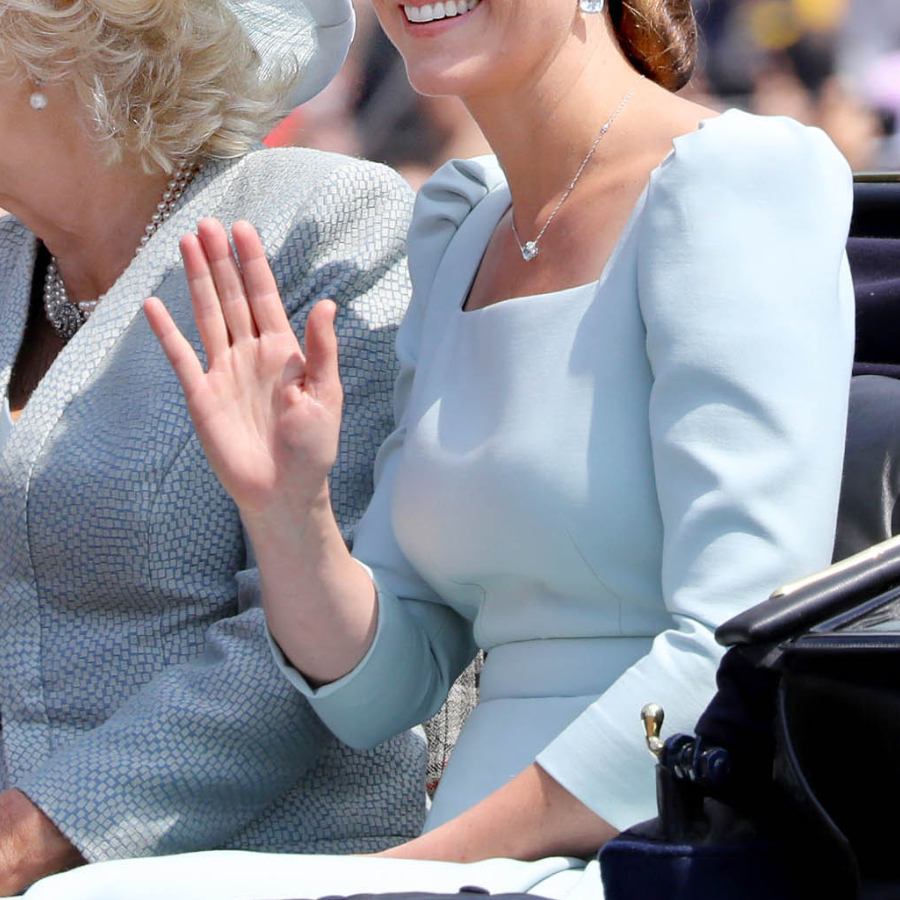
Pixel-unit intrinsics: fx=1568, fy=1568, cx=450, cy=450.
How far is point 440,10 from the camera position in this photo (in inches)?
56.4

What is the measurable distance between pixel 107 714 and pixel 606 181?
75 cm

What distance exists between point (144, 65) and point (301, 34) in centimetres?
23

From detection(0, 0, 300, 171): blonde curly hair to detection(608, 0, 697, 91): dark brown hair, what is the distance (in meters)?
0.53

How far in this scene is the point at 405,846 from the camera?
4.04ft

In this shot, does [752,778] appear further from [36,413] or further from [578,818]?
[36,413]

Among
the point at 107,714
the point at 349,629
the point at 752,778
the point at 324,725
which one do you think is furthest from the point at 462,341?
the point at 752,778

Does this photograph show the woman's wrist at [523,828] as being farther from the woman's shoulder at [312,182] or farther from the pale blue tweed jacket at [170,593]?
the woman's shoulder at [312,182]

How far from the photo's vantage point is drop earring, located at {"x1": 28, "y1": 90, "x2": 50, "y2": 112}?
1808 mm

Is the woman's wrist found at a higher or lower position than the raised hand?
lower

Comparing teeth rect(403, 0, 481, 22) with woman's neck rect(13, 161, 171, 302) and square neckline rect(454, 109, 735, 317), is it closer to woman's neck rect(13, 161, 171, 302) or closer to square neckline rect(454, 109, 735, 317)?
square neckline rect(454, 109, 735, 317)

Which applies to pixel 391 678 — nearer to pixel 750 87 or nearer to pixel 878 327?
pixel 878 327

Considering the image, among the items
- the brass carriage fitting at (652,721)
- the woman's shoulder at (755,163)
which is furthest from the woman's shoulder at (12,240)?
the brass carriage fitting at (652,721)

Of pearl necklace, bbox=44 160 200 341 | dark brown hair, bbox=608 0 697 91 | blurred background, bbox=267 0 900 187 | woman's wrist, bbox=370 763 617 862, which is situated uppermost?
dark brown hair, bbox=608 0 697 91

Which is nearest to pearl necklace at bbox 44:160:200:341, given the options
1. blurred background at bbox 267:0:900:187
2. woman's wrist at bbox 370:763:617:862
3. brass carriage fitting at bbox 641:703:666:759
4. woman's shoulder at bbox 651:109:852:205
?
woman's shoulder at bbox 651:109:852:205
